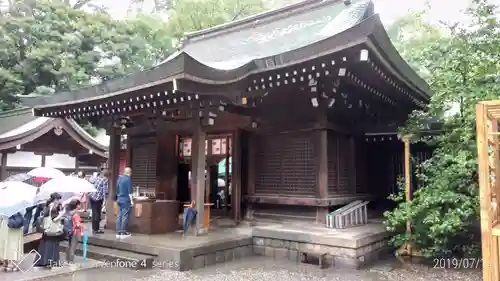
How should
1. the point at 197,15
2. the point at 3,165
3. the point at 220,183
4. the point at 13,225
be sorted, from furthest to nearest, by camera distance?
the point at 197,15 → the point at 3,165 → the point at 220,183 → the point at 13,225

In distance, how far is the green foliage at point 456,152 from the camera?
6332 millimetres

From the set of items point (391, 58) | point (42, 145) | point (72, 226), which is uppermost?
point (391, 58)

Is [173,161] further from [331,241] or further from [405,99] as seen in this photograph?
[405,99]

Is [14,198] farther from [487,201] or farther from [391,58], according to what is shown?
[391,58]

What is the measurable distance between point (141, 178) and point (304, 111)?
4550 mm

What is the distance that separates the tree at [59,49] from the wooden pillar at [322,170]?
40.2ft

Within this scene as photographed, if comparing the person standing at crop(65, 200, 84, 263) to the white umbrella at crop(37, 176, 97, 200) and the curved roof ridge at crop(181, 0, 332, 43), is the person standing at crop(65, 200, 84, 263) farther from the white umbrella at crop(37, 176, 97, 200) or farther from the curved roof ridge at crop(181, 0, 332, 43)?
the curved roof ridge at crop(181, 0, 332, 43)

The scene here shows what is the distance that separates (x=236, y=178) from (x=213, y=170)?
134cm

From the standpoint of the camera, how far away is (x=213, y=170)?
9.91 m

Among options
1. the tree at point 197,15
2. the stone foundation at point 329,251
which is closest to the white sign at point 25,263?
the stone foundation at point 329,251

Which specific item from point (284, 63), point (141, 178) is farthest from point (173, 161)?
point (284, 63)

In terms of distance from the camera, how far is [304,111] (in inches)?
326

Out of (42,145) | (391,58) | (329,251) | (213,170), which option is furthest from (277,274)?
(42,145)

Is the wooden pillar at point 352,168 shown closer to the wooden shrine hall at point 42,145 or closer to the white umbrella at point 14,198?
the white umbrella at point 14,198
